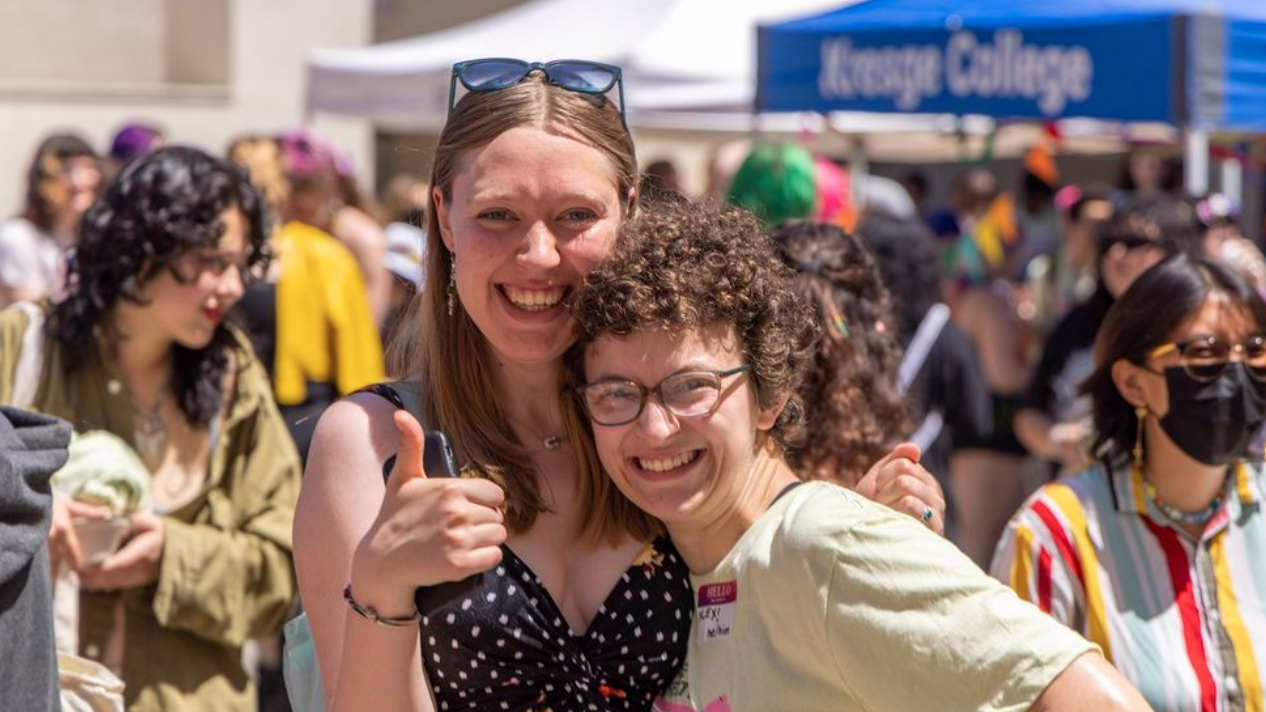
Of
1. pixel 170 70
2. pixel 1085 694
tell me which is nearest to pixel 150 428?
pixel 1085 694

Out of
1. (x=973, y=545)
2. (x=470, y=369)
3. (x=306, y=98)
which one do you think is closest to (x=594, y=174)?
(x=470, y=369)

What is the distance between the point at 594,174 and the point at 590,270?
0.14m

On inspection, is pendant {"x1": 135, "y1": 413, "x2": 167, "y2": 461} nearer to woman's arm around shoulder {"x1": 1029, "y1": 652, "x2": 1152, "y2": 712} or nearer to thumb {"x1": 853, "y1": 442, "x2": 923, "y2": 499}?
thumb {"x1": 853, "y1": 442, "x2": 923, "y2": 499}

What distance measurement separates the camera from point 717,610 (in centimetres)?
234

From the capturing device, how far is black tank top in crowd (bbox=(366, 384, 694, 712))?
232 cm

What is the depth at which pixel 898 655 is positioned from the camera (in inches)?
82.0

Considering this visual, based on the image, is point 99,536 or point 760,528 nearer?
point 760,528

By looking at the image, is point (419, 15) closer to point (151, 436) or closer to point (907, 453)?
point (151, 436)

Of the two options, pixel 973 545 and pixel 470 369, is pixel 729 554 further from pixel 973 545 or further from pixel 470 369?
pixel 973 545

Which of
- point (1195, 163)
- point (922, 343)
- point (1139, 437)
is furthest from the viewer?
point (1195, 163)

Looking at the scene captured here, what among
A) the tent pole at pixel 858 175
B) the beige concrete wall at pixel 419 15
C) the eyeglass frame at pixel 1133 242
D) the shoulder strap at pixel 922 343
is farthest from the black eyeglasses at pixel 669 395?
the beige concrete wall at pixel 419 15

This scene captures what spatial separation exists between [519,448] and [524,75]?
525mm

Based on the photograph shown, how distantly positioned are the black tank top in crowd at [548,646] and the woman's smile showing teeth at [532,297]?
222 millimetres

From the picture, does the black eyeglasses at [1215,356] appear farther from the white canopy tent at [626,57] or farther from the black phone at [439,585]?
the white canopy tent at [626,57]
